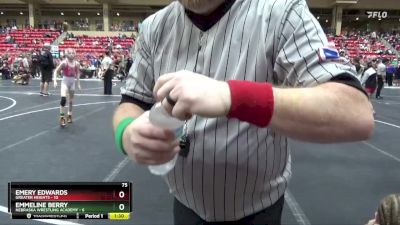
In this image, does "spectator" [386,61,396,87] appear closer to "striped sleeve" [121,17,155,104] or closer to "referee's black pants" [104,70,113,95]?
"referee's black pants" [104,70,113,95]

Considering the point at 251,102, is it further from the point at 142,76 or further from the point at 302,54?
the point at 142,76

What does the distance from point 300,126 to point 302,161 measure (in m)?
5.72

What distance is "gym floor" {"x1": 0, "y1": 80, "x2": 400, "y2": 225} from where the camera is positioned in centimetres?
436

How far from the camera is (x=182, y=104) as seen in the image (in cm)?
90

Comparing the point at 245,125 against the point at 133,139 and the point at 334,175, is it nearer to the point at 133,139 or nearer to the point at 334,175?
the point at 133,139

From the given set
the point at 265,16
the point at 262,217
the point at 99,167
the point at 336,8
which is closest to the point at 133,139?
the point at 265,16

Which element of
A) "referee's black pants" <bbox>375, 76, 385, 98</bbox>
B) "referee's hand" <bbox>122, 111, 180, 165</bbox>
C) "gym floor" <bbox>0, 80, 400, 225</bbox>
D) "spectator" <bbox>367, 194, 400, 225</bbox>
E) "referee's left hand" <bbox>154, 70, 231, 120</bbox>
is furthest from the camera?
"referee's black pants" <bbox>375, 76, 385, 98</bbox>

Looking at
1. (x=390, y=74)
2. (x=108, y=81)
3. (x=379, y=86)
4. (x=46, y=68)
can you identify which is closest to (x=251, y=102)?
(x=46, y=68)

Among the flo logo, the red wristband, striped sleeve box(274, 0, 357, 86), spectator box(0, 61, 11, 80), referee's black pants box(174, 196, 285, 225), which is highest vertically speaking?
the flo logo

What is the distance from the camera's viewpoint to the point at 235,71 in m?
1.28

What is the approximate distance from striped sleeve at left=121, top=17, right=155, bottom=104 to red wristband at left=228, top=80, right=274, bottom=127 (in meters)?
0.67

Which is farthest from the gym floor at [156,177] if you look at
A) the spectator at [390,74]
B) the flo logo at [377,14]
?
the flo logo at [377,14]
